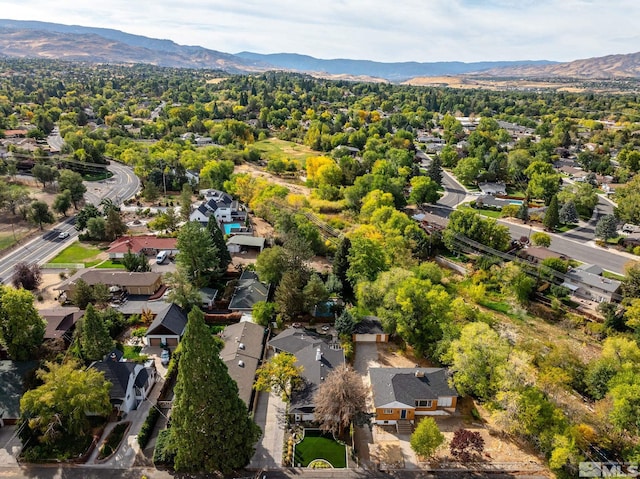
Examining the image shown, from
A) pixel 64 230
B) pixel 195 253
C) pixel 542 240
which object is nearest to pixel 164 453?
pixel 195 253

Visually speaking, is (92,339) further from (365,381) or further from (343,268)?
(343,268)

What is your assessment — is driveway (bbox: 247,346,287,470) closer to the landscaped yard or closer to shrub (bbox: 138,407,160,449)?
shrub (bbox: 138,407,160,449)

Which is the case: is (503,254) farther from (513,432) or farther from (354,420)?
(354,420)

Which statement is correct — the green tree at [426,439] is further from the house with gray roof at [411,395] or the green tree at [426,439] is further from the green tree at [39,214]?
the green tree at [39,214]

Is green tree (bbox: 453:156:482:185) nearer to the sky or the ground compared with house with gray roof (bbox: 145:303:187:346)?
nearer to the sky

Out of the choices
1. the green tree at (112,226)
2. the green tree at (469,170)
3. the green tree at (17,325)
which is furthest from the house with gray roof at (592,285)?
Answer: the green tree at (112,226)

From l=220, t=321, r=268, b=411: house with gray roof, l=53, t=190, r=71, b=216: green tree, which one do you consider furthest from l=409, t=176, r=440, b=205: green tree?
l=53, t=190, r=71, b=216: green tree
